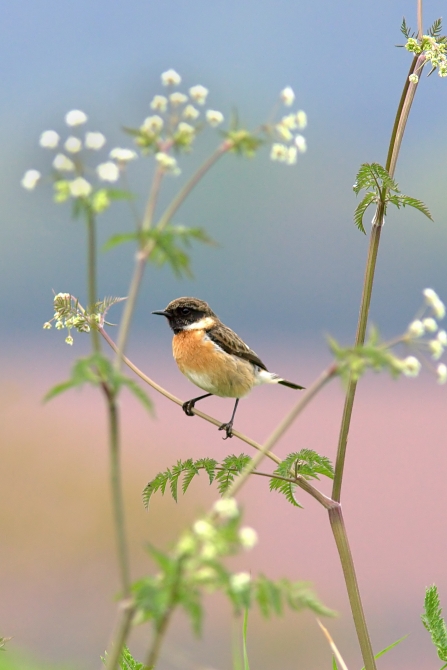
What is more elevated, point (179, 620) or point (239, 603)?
point (179, 620)

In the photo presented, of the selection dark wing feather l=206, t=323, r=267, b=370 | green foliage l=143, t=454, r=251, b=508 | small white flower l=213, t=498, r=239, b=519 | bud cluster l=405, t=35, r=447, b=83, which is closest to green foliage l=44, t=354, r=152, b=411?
small white flower l=213, t=498, r=239, b=519

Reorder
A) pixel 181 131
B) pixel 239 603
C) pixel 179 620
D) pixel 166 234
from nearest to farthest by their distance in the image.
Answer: pixel 239 603 → pixel 166 234 → pixel 181 131 → pixel 179 620

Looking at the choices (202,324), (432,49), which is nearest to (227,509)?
(432,49)

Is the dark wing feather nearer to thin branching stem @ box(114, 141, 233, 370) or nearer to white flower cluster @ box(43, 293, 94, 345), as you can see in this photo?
white flower cluster @ box(43, 293, 94, 345)

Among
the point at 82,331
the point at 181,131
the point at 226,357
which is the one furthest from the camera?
the point at 226,357

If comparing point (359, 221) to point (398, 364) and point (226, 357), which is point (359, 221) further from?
point (226, 357)

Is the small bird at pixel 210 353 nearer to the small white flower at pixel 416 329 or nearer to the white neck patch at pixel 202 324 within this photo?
the white neck patch at pixel 202 324

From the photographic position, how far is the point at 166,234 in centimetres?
114

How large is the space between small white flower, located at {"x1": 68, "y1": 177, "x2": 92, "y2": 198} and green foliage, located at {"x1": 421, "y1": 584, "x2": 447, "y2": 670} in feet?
6.39

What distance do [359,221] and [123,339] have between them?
5.05 ft

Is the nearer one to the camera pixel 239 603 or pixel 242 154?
pixel 239 603

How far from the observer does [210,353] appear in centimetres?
426

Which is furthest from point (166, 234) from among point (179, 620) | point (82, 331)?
point (179, 620)

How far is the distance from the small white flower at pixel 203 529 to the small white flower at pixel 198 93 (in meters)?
0.69
